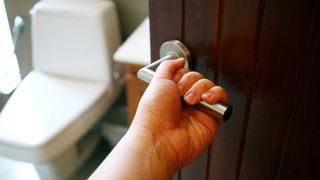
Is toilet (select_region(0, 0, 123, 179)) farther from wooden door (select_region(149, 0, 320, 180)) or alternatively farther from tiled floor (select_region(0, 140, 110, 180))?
wooden door (select_region(149, 0, 320, 180))

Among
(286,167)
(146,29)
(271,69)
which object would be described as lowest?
→ (146,29)

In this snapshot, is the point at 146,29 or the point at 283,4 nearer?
the point at 283,4

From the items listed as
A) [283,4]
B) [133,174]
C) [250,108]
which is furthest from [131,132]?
[283,4]

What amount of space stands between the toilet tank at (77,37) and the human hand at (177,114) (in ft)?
3.00

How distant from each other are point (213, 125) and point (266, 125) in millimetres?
89

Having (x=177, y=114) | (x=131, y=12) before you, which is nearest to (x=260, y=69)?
(x=177, y=114)

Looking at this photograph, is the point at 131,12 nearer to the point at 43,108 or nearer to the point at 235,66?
the point at 43,108

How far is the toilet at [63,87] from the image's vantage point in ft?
4.26

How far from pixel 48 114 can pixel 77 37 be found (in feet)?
1.15

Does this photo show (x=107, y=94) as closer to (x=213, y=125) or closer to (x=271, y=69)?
(x=213, y=125)

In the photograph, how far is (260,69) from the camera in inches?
20.7

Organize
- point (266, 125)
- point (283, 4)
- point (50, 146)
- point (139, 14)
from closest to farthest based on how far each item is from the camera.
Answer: point (283, 4) → point (266, 125) → point (50, 146) → point (139, 14)

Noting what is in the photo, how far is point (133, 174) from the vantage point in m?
0.55

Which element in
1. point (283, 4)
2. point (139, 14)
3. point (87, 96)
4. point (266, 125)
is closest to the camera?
point (283, 4)
